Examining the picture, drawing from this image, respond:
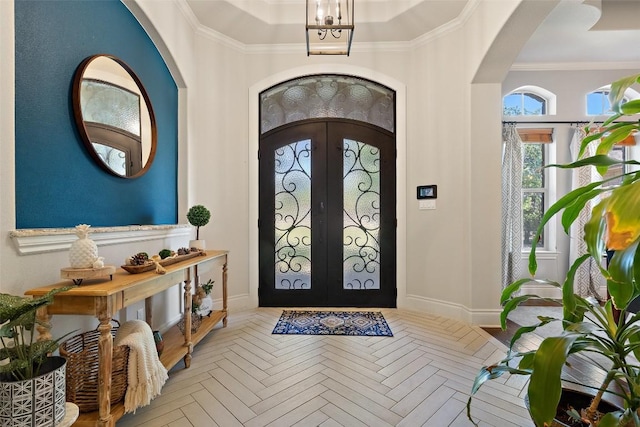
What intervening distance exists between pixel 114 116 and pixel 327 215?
2.27m

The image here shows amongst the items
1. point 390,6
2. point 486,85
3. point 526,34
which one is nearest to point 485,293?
point 486,85

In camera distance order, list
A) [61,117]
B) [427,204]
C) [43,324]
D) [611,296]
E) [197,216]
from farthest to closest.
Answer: [427,204] → [197,216] → [61,117] → [43,324] → [611,296]

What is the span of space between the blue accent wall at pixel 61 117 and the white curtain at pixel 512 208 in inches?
168

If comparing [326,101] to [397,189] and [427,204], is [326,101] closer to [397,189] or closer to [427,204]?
[397,189]

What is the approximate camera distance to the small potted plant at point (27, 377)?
1038 mm

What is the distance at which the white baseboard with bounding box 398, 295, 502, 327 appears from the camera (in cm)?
299

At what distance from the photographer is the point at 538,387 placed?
28.7 inches

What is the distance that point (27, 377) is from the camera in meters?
1.10

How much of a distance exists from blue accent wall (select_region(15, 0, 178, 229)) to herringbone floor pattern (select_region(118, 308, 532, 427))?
1272mm

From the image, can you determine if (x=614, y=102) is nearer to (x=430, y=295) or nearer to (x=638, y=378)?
(x=638, y=378)

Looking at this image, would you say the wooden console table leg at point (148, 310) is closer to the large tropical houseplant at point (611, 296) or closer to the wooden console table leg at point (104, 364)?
the wooden console table leg at point (104, 364)

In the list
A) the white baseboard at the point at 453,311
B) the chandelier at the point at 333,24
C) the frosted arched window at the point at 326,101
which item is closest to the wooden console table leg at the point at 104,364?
the chandelier at the point at 333,24

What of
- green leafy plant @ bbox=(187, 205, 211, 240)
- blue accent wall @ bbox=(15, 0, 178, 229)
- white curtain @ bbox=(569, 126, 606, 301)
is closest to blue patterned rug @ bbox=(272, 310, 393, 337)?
green leafy plant @ bbox=(187, 205, 211, 240)

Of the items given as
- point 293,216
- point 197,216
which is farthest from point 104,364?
point 293,216
